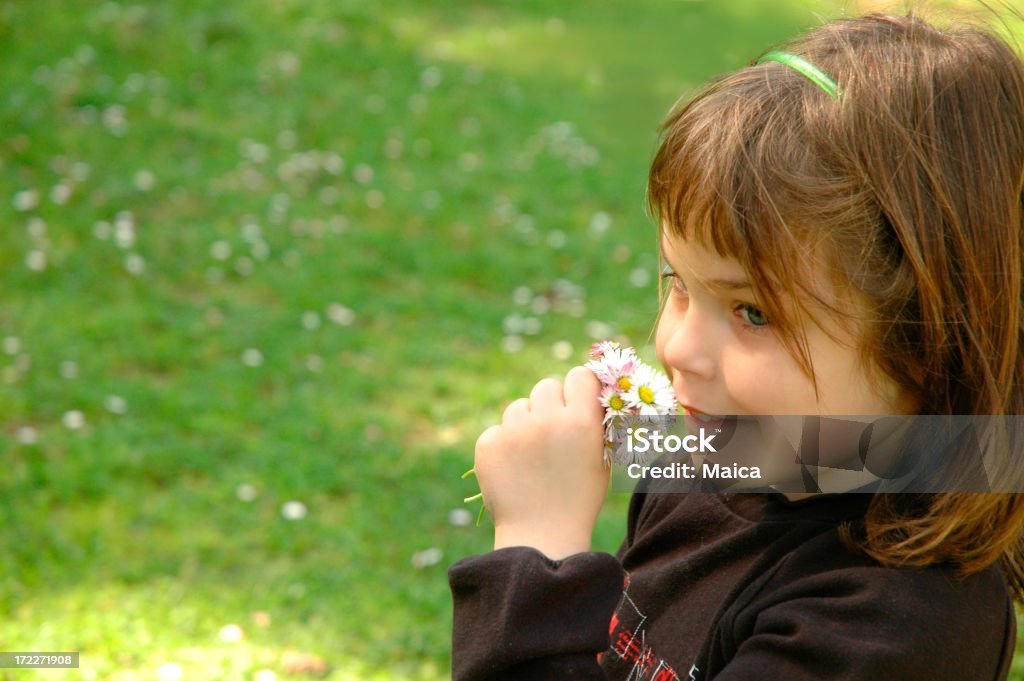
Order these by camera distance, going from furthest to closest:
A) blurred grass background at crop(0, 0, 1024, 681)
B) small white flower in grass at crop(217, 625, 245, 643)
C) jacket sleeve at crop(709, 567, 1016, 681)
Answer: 1. blurred grass background at crop(0, 0, 1024, 681)
2. small white flower in grass at crop(217, 625, 245, 643)
3. jacket sleeve at crop(709, 567, 1016, 681)

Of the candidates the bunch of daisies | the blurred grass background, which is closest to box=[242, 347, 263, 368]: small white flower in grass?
the blurred grass background

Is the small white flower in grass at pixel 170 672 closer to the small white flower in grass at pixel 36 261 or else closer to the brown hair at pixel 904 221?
the brown hair at pixel 904 221

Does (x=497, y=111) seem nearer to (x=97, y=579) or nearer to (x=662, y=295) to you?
(x=97, y=579)

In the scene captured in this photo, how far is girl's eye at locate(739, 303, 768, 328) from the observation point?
4.77 feet

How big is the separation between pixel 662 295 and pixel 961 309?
20.7 inches

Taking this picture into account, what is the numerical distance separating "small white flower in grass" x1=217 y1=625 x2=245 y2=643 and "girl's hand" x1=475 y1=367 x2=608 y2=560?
164 cm

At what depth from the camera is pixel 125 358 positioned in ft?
15.4

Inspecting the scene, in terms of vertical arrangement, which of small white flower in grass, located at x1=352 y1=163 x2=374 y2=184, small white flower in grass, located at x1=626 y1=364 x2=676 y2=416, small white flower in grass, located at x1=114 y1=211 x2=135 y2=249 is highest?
small white flower in grass, located at x1=626 y1=364 x2=676 y2=416

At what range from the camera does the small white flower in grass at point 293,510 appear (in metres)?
3.72

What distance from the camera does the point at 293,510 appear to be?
376 cm

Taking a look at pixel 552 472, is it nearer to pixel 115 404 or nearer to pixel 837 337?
pixel 837 337

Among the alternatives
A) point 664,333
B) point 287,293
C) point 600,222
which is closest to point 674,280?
point 664,333

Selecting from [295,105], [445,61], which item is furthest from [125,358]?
[445,61]

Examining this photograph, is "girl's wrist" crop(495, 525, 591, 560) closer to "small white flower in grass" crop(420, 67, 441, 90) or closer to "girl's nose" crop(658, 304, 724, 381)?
"girl's nose" crop(658, 304, 724, 381)
